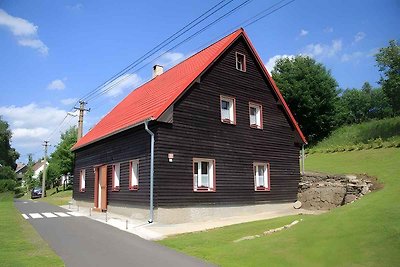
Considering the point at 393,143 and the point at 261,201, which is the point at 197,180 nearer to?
the point at 261,201

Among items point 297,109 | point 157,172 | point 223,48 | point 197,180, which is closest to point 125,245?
point 157,172

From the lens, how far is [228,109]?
66.7 feet

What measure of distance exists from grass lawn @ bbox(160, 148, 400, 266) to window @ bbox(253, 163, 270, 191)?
657 cm

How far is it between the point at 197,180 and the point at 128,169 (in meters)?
3.81

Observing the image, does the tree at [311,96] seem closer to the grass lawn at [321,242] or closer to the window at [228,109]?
the window at [228,109]

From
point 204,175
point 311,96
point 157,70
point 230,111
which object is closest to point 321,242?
point 204,175

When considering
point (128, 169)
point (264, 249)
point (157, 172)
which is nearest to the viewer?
point (264, 249)

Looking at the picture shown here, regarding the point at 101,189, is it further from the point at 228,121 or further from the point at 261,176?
the point at 261,176

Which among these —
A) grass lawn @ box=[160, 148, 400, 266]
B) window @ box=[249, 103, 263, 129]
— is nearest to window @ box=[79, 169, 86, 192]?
window @ box=[249, 103, 263, 129]

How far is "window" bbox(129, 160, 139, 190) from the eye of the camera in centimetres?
1848

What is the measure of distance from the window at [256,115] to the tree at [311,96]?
28775 mm

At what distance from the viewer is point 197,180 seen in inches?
708

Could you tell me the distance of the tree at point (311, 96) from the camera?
4862 cm

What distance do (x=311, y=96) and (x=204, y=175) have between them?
3499 centimetres
